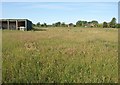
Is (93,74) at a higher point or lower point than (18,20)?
lower

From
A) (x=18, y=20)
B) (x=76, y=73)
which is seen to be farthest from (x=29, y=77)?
(x=18, y=20)

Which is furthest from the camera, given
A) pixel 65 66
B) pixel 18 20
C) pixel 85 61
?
pixel 18 20

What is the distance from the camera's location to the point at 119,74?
25.5 ft

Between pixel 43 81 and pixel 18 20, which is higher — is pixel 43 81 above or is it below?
below

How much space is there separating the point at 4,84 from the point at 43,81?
3.88 ft

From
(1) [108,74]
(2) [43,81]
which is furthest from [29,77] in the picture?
(1) [108,74]

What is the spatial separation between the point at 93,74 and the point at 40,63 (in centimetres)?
256

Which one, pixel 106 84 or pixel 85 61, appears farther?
pixel 85 61

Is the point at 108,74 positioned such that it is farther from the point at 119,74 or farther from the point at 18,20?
the point at 18,20

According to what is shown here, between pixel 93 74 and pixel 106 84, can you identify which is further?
pixel 93 74

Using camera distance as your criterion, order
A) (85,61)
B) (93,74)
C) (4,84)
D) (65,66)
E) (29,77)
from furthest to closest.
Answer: (85,61) < (65,66) < (93,74) < (29,77) < (4,84)

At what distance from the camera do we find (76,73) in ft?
25.4

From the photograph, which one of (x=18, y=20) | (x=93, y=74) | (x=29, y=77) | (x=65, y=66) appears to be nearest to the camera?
(x=29, y=77)

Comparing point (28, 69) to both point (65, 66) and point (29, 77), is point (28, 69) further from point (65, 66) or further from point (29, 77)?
point (65, 66)
